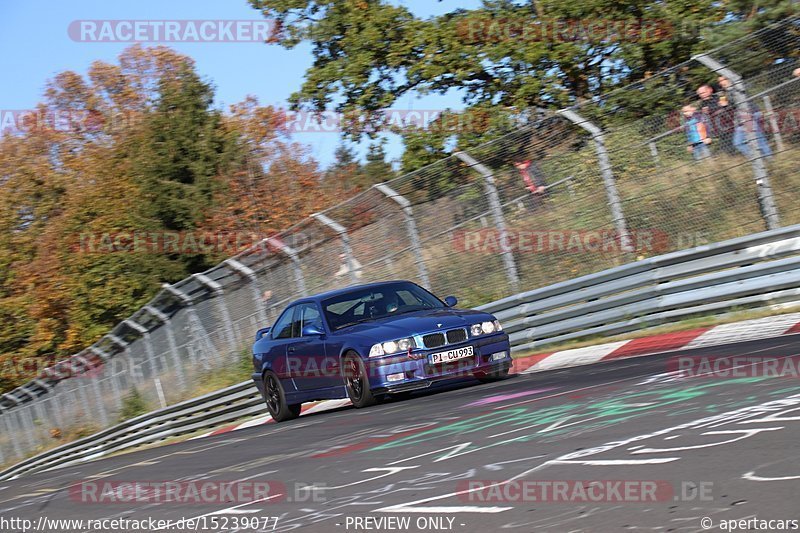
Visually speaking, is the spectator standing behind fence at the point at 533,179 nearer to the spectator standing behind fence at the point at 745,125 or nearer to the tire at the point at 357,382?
the spectator standing behind fence at the point at 745,125

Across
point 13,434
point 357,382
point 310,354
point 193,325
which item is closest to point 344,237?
point 193,325

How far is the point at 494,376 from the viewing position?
12.4 meters

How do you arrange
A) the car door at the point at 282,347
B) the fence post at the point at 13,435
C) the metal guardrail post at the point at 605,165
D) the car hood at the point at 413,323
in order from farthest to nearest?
1. the fence post at the point at 13,435
2. the metal guardrail post at the point at 605,165
3. the car door at the point at 282,347
4. the car hood at the point at 413,323

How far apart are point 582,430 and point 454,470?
98 centimetres

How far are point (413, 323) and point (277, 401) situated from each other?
2871 millimetres

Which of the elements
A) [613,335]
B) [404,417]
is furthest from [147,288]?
[404,417]

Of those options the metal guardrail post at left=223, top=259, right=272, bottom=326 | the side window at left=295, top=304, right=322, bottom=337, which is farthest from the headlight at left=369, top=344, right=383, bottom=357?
the metal guardrail post at left=223, top=259, right=272, bottom=326

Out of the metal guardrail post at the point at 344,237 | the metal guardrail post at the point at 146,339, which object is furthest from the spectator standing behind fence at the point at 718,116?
the metal guardrail post at the point at 146,339

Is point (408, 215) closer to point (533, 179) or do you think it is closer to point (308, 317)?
point (533, 179)

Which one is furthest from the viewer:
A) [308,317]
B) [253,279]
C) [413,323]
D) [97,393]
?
[97,393]

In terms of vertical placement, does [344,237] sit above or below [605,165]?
above

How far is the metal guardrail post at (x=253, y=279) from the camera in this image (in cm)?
1950

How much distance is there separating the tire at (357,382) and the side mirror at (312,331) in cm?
67

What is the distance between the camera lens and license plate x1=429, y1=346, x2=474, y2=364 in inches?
452
